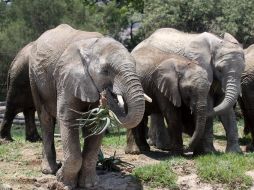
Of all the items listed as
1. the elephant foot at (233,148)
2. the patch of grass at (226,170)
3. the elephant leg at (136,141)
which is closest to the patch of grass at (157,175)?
the patch of grass at (226,170)

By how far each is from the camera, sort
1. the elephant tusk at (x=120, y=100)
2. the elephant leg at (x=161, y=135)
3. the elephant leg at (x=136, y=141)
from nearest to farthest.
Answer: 1. the elephant tusk at (x=120, y=100)
2. the elephant leg at (x=136, y=141)
3. the elephant leg at (x=161, y=135)

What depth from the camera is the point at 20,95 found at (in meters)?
11.9

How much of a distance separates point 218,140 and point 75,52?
6.26m

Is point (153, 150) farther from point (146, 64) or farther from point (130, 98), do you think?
point (130, 98)

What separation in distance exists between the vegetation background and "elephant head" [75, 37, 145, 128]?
12.1m

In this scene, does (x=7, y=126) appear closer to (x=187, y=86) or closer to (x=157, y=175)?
(x=187, y=86)

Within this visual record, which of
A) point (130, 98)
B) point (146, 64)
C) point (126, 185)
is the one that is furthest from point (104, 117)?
point (146, 64)

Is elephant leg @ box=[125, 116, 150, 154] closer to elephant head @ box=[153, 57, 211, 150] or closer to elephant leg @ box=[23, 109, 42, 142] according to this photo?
elephant head @ box=[153, 57, 211, 150]

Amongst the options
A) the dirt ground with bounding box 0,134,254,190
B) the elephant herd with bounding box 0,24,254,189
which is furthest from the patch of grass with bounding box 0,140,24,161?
the elephant herd with bounding box 0,24,254,189

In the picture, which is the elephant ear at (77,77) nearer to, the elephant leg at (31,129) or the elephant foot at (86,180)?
the elephant foot at (86,180)

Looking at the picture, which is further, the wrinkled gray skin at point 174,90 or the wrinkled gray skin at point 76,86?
the wrinkled gray skin at point 174,90

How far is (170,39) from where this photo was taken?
12.6 metres

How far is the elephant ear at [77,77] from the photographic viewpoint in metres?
7.67

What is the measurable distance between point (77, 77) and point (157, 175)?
2.14m
